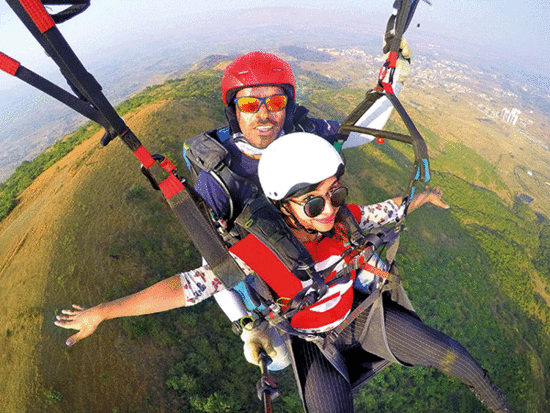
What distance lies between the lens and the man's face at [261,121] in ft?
12.4

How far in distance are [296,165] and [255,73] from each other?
5.93 feet

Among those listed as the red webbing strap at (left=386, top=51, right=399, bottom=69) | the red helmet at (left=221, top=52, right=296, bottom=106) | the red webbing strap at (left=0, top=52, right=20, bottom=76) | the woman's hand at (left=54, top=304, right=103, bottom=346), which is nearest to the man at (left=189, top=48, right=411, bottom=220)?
the red helmet at (left=221, top=52, right=296, bottom=106)

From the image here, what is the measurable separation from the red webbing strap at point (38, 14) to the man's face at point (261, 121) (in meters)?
2.51

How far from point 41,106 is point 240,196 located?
761 ft

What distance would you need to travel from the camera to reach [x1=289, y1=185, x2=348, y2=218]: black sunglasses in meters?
2.67

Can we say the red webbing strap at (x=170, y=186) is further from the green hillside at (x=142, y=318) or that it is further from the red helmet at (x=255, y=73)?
the green hillside at (x=142, y=318)

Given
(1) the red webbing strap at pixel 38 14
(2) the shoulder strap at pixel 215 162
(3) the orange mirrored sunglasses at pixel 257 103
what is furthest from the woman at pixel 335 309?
(1) the red webbing strap at pixel 38 14

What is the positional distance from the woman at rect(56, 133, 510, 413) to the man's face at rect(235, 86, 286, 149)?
1.00 metres

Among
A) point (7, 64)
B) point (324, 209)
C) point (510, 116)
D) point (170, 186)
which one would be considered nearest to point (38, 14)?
point (7, 64)

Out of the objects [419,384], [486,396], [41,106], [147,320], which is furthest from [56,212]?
[41,106]

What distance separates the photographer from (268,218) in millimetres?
2648

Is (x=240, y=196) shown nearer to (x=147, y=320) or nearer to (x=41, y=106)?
(x=147, y=320)

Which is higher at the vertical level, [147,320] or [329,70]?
[147,320]

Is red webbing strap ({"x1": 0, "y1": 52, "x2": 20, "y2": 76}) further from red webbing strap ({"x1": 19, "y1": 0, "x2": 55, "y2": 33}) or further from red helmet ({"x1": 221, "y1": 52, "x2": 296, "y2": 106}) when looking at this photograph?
red helmet ({"x1": 221, "y1": 52, "x2": 296, "y2": 106})
